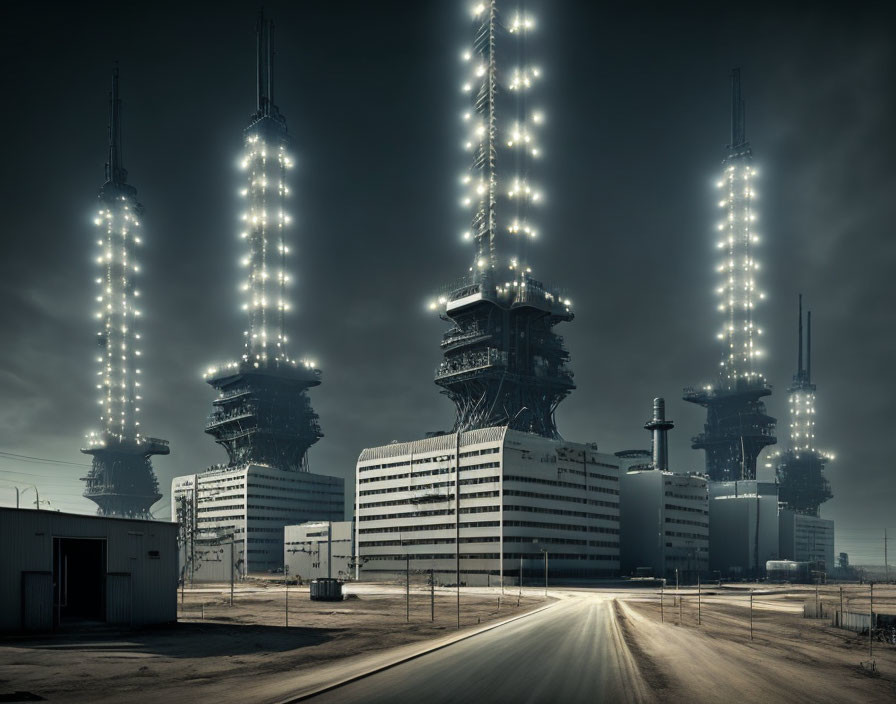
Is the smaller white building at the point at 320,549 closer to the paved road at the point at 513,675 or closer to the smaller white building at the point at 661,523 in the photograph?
the smaller white building at the point at 661,523

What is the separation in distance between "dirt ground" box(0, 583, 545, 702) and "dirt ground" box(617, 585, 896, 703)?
12.5m

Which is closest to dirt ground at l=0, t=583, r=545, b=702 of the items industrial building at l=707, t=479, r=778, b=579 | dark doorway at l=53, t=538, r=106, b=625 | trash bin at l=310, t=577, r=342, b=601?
dark doorway at l=53, t=538, r=106, b=625

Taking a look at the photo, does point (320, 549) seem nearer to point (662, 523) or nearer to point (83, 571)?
point (662, 523)

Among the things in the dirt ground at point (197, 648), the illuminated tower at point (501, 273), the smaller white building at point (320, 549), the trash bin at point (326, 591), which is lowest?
the smaller white building at point (320, 549)

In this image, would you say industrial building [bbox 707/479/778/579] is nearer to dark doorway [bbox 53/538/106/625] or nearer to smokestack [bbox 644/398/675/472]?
smokestack [bbox 644/398/675/472]

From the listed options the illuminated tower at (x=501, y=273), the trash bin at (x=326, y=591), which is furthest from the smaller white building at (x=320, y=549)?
the trash bin at (x=326, y=591)

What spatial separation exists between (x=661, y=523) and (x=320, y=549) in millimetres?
74698

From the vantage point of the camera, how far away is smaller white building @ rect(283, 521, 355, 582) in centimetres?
16988

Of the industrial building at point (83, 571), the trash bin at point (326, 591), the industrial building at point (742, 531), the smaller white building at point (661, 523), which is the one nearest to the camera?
the industrial building at point (83, 571)

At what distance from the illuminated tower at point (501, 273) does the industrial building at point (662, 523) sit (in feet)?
93.8

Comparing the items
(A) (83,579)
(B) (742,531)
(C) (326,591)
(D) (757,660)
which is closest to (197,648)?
(A) (83,579)

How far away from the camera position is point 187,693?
26.4 metres

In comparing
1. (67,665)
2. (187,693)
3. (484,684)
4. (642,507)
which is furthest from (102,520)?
(642,507)

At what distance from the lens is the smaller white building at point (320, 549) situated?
16988 cm
